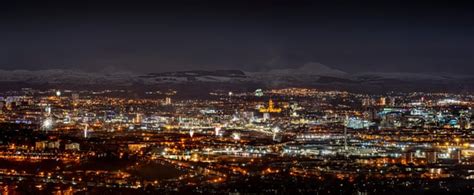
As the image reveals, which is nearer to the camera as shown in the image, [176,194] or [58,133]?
[176,194]

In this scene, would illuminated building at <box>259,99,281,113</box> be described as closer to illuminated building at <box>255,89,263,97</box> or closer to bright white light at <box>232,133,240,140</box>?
illuminated building at <box>255,89,263,97</box>

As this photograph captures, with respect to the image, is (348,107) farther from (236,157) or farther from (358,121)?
(236,157)

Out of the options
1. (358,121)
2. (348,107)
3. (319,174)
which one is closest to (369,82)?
(348,107)

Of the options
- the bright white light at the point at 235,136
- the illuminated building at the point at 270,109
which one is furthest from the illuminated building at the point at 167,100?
the bright white light at the point at 235,136

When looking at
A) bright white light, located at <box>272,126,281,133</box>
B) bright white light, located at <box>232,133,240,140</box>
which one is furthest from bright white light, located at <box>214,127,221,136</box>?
bright white light, located at <box>272,126,281,133</box>

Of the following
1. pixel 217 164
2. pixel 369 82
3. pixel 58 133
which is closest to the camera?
pixel 217 164

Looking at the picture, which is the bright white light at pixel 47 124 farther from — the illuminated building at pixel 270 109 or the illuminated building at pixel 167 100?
the illuminated building at pixel 270 109

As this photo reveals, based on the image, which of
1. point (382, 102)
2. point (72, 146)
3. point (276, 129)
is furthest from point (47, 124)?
point (382, 102)

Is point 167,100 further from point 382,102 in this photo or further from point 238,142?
point 238,142
